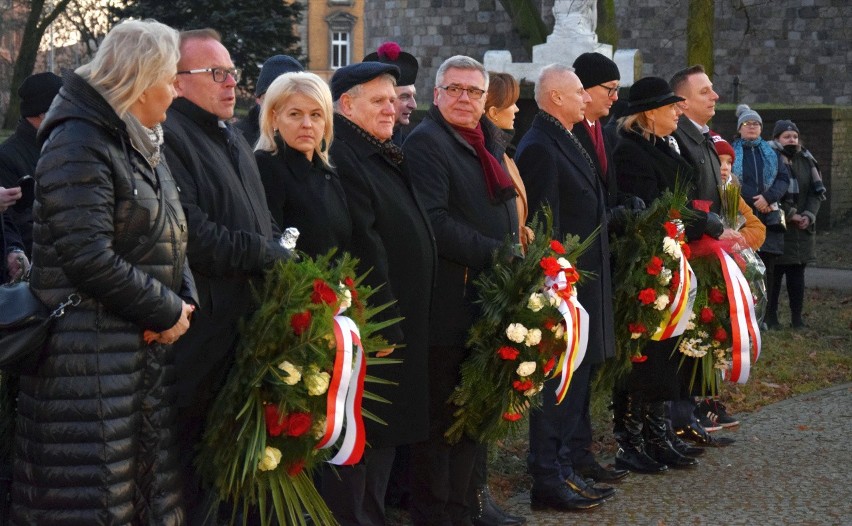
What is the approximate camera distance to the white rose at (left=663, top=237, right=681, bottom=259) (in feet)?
21.9

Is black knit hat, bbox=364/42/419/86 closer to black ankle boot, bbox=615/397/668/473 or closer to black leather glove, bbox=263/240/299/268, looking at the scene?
black ankle boot, bbox=615/397/668/473

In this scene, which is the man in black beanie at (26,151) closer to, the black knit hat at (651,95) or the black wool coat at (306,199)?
the black wool coat at (306,199)

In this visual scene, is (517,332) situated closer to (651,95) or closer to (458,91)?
(458,91)

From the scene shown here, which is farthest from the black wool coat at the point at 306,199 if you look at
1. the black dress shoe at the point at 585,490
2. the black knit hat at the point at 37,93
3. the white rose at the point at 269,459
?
the black dress shoe at the point at 585,490

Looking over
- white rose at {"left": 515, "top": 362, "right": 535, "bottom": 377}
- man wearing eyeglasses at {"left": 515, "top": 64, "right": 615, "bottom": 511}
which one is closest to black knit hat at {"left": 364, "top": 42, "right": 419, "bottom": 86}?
man wearing eyeglasses at {"left": 515, "top": 64, "right": 615, "bottom": 511}

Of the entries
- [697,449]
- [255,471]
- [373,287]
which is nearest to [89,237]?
[255,471]

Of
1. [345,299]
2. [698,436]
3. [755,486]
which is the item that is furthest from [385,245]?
[698,436]

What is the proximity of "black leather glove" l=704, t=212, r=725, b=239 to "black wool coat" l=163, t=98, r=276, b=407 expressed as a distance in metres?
3.15

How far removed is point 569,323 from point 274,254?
1.51 m

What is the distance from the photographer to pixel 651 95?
7293 millimetres

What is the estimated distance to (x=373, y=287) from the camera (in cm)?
510

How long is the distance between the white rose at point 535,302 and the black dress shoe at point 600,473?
162 cm

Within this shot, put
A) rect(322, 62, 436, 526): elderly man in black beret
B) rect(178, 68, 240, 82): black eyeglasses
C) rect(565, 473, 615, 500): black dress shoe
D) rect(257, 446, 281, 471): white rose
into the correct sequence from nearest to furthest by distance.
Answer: rect(257, 446, 281, 471): white rose → rect(178, 68, 240, 82): black eyeglasses → rect(322, 62, 436, 526): elderly man in black beret → rect(565, 473, 615, 500): black dress shoe

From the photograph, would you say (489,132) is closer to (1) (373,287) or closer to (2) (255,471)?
(1) (373,287)
